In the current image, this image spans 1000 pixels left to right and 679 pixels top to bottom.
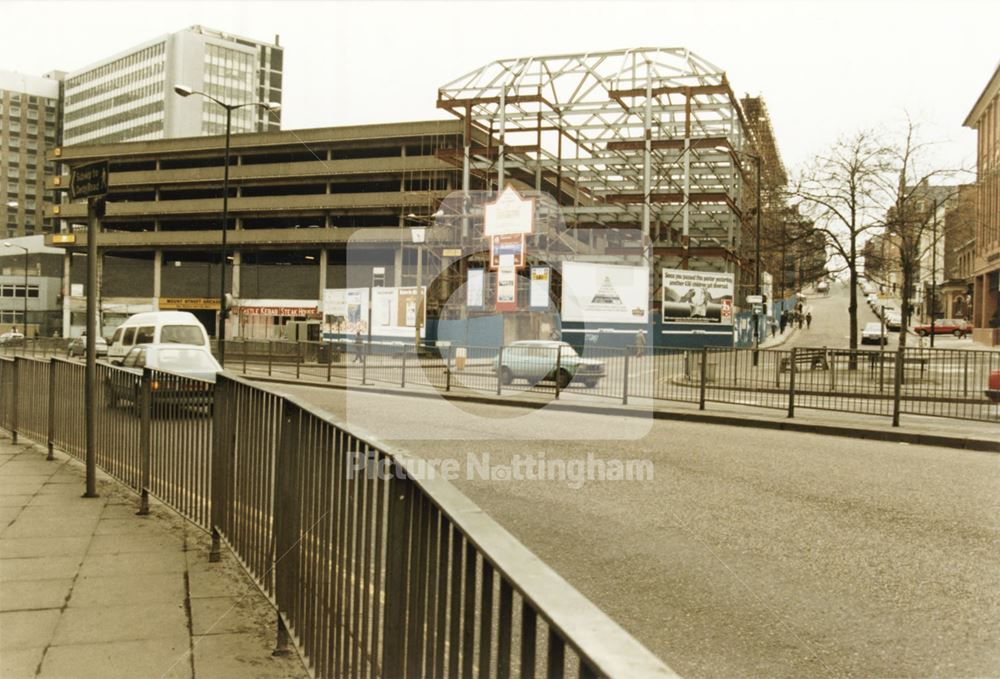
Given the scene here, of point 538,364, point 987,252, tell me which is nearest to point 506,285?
point 538,364

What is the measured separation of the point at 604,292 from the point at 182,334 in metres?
26.6

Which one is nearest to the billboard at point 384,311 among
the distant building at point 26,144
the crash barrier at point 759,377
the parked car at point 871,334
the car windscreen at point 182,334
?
the car windscreen at point 182,334

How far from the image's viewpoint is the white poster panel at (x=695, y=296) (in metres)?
42.4

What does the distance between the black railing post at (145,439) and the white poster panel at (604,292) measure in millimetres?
38201

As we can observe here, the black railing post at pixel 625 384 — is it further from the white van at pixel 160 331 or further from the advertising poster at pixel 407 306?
the advertising poster at pixel 407 306

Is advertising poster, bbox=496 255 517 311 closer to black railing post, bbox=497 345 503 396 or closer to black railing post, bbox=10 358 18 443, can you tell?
black railing post, bbox=497 345 503 396

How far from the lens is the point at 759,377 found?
16500 mm

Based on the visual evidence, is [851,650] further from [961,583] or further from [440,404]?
[440,404]

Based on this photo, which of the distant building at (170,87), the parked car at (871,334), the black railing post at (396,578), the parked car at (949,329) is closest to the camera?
the black railing post at (396,578)

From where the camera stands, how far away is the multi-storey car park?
52.0m

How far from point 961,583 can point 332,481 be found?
4173 mm

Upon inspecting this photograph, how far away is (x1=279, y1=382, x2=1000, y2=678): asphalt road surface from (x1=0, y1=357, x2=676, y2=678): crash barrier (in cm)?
171

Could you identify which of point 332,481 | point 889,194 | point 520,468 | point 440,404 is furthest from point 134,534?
point 889,194

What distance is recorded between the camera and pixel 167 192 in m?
79.8
